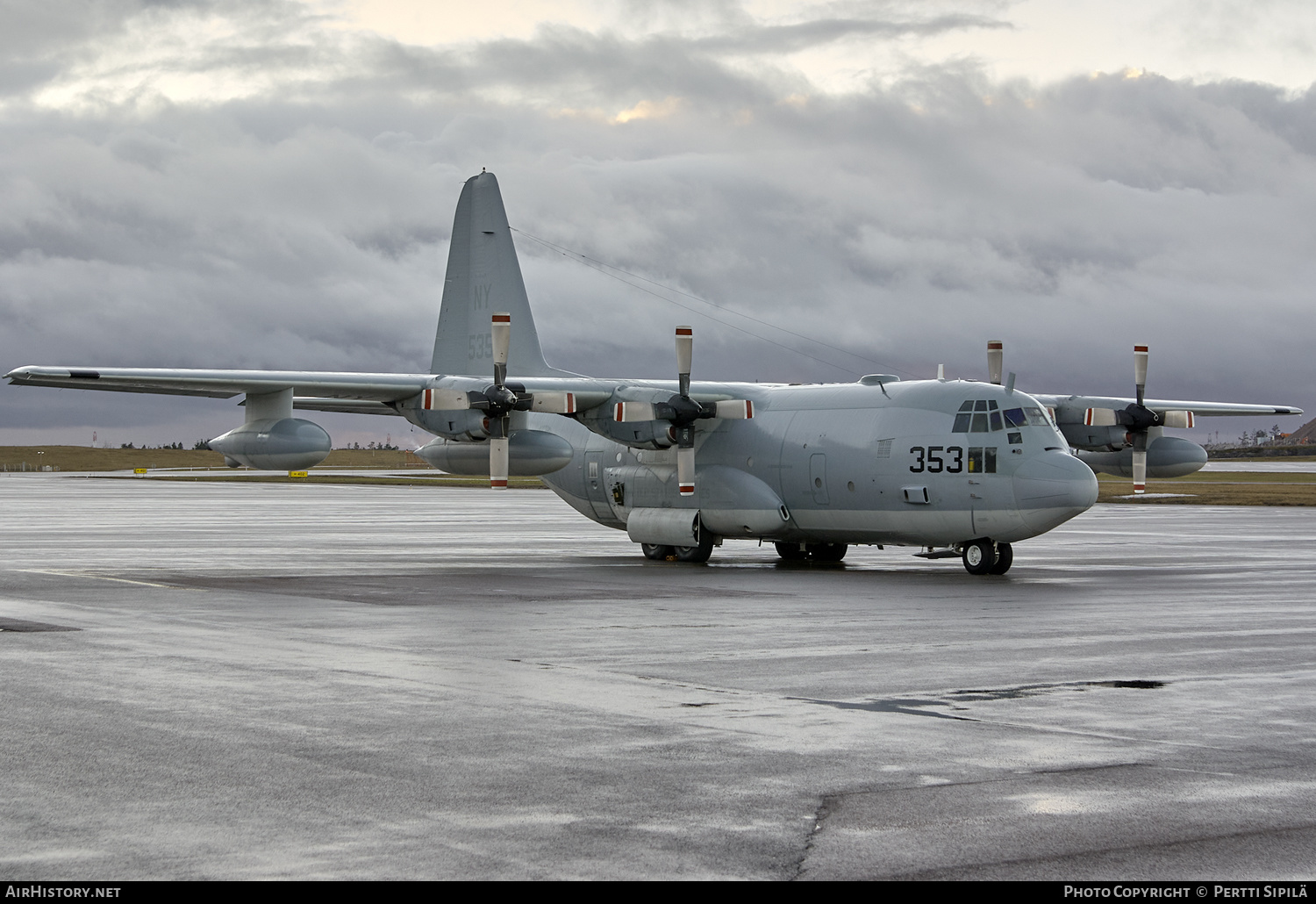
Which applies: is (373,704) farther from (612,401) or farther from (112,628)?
(612,401)

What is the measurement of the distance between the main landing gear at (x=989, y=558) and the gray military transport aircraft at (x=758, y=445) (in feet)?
0.12

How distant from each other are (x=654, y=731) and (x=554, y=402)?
71.7 ft

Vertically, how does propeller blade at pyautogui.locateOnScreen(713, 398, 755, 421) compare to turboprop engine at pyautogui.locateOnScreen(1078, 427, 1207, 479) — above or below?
above

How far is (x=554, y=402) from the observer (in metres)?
32.4

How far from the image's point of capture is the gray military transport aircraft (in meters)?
29.3

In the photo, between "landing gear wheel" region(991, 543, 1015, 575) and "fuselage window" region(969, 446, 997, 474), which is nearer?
"fuselage window" region(969, 446, 997, 474)

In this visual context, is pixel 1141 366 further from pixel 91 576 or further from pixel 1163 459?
pixel 91 576

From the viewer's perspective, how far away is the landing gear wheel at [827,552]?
115 ft

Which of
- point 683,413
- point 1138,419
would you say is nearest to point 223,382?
point 683,413

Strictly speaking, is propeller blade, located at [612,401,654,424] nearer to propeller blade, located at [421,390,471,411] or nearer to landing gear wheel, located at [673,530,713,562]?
landing gear wheel, located at [673,530,713,562]

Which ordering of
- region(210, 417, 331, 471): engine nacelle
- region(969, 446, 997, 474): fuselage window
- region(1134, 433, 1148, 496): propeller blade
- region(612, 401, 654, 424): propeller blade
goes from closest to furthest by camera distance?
region(969, 446, 997, 474): fuselage window, region(210, 417, 331, 471): engine nacelle, region(612, 401, 654, 424): propeller blade, region(1134, 433, 1148, 496): propeller blade

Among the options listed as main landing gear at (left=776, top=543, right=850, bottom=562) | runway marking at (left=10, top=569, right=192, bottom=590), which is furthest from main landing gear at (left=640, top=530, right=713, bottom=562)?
runway marking at (left=10, top=569, right=192, bottom=590)

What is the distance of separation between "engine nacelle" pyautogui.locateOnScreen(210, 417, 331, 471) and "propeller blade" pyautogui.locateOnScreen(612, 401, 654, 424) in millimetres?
6767

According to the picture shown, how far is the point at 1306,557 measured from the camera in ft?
111
